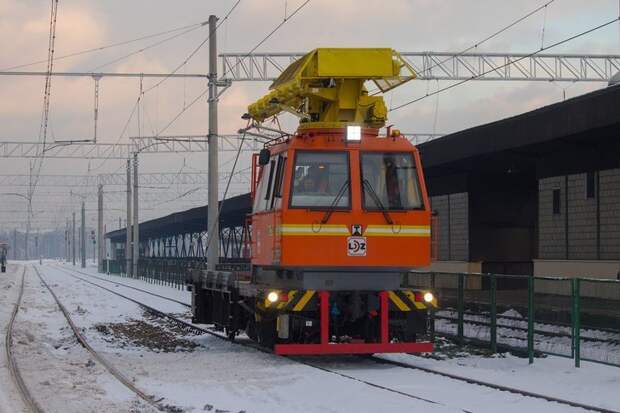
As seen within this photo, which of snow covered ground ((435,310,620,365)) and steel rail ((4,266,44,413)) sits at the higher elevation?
snow covered ground ((435,310,620,365))

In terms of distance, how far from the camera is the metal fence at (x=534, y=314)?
1352 cm

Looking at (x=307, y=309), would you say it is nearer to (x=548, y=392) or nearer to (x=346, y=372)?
(x=346, y=372)

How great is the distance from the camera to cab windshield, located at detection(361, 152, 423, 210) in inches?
571

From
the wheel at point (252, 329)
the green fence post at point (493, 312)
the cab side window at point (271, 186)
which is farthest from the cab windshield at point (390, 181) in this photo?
the wheel at point (252, 329)

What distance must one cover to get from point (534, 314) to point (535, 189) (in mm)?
18156

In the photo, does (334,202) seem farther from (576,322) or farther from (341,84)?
(576,322)

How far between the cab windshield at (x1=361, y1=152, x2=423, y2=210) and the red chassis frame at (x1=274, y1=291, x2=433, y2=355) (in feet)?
4.65

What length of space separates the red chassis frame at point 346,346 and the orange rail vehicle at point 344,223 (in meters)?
0.02

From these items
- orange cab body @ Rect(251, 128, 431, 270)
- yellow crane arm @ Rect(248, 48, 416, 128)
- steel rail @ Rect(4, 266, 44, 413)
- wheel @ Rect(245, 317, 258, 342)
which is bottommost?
steel rail @ Rect(4, 266, 44, 413)

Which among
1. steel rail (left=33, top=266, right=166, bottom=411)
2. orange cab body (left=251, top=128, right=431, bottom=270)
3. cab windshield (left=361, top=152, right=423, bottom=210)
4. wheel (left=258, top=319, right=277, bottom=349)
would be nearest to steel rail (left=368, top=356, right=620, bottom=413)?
orange cab body (left=251, top=128, right=431, bottom=270)

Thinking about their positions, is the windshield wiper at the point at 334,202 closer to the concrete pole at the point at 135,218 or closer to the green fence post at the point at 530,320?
the green fence post at the point at 530,320

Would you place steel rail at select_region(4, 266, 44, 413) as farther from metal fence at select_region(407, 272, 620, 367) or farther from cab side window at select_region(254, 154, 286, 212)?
metal fence at select_region(407, 272, 620, 367)

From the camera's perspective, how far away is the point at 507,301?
51.4 feet

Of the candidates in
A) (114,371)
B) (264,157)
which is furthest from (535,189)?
(114,371)
